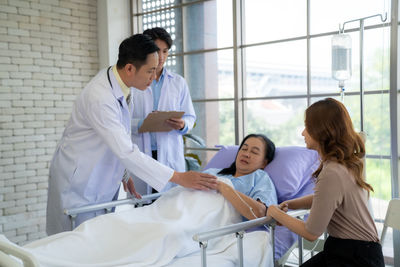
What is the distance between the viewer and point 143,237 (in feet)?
6.47

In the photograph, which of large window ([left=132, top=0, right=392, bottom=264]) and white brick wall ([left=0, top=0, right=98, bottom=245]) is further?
white brick wall ([left=0, top=0, right=98, bottom=245])

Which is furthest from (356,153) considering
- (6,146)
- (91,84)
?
(6,146)

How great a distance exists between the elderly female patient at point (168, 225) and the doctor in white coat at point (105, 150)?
127mm

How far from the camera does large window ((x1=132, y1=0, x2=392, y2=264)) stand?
3.12 m

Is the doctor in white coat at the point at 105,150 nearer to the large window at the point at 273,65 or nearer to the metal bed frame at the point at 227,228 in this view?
the metal bed frame at the point at 227,228

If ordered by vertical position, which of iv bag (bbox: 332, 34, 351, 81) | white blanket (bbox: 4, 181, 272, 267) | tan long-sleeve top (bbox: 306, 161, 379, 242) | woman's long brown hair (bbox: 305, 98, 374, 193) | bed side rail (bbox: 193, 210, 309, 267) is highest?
iv bag (bbox: 332, 34, 351, 81)

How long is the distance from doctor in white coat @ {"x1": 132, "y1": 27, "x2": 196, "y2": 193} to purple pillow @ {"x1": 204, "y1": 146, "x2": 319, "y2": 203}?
399 mm

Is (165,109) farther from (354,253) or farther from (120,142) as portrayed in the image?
(354,253)

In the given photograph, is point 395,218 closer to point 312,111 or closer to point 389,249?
point 312,111

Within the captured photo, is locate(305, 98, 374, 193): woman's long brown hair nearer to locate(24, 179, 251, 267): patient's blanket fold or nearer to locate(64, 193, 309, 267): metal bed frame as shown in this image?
locate(64, 193, 309, 267): metal bed frame

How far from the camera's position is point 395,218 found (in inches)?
79.5

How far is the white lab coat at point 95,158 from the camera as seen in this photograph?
2.29 meters

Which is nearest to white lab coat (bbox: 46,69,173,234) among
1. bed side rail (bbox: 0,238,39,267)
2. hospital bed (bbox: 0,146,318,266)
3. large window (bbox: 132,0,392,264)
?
hospital bed (bbox: 0,146,318,266)

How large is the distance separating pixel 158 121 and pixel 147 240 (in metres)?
1.04
